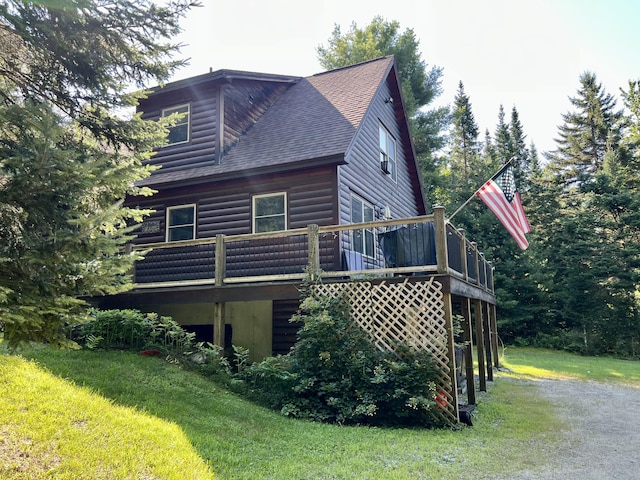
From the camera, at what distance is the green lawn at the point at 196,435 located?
12.5 feet

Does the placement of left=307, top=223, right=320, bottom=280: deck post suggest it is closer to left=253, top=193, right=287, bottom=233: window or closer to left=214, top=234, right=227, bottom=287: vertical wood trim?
left=214, top=234, right=227, bottom=287: vertical wood trim

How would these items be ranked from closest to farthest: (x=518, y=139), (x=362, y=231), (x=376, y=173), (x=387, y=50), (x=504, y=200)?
(x=504, y=200) → (x=362, y=231) → (x=376, y=173) → (x=387, y=50) → (x=518, y=139)

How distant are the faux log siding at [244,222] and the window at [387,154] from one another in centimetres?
396

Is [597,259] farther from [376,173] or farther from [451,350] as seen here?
[451,350]

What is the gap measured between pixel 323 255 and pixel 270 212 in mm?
1843

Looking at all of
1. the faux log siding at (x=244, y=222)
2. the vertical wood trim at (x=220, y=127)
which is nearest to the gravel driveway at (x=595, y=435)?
the faux log siding at (x=244, y=222)

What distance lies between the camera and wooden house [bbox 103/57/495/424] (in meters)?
8.25

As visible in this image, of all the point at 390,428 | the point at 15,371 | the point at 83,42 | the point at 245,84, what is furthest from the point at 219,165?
the point at 390,428

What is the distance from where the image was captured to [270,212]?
33.9 ft

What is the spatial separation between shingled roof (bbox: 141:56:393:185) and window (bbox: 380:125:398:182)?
1732 mm

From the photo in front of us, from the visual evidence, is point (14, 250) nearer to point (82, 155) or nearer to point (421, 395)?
point (82, 155)

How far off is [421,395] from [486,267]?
22.9 ft

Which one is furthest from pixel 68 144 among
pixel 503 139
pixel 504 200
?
pixel 503 139

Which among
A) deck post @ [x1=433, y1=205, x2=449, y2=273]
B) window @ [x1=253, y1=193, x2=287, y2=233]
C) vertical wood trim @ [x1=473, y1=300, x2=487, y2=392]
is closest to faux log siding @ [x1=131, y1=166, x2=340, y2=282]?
window @ [x1=253, y1=193, x2=287, y2=233]
